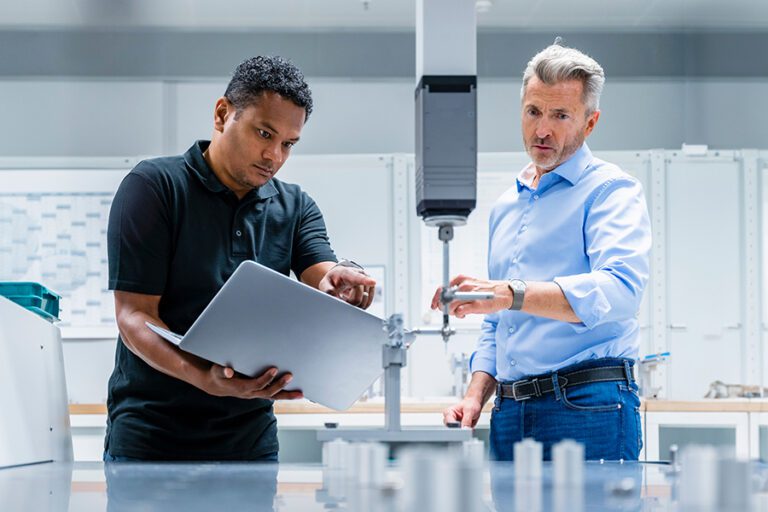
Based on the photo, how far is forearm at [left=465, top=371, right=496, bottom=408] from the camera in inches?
68.7

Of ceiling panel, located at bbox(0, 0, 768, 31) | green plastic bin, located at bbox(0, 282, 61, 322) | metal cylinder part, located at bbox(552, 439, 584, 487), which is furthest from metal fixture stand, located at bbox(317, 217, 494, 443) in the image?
ceiling panel, located at bbox(0, 0, 768, 31)

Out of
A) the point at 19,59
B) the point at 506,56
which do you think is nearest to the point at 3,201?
the point at 19,59

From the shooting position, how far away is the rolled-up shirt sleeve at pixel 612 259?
58.6 inches

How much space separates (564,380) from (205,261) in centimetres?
65

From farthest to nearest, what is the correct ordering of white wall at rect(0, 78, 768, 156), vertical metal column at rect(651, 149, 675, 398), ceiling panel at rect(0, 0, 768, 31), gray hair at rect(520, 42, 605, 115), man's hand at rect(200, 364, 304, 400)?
white wall at rect(0, 78, 768, 156), ceiling panel at rect(0, 0, 768, 31), vertical metal column at rect(651, 149, 675, 398), gray hair at rect(520, 42, 605, 115), man's hand at rect(200, 364, 304, 400)

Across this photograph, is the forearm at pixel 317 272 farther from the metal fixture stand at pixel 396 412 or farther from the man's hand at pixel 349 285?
the metal fixture stand at pixel 396 412

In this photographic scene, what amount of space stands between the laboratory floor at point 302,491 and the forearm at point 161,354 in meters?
0.25

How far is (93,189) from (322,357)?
385 cm

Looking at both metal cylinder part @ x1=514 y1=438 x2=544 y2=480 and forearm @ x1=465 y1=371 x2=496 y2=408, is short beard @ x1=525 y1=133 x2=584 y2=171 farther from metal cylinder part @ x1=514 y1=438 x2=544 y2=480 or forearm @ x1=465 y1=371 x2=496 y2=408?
metal cylinder part @ x1=514 y1=438 x2=544 y2=480

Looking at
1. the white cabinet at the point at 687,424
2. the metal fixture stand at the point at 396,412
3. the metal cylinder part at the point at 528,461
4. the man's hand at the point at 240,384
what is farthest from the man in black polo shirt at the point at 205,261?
the white cabinet at the point at 687,424

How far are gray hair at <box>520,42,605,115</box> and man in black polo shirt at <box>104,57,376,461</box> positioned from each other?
44 centimetres

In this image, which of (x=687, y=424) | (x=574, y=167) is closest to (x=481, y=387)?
(x=574, y=167)

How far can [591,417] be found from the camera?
1.55m

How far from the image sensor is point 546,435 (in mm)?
1570
